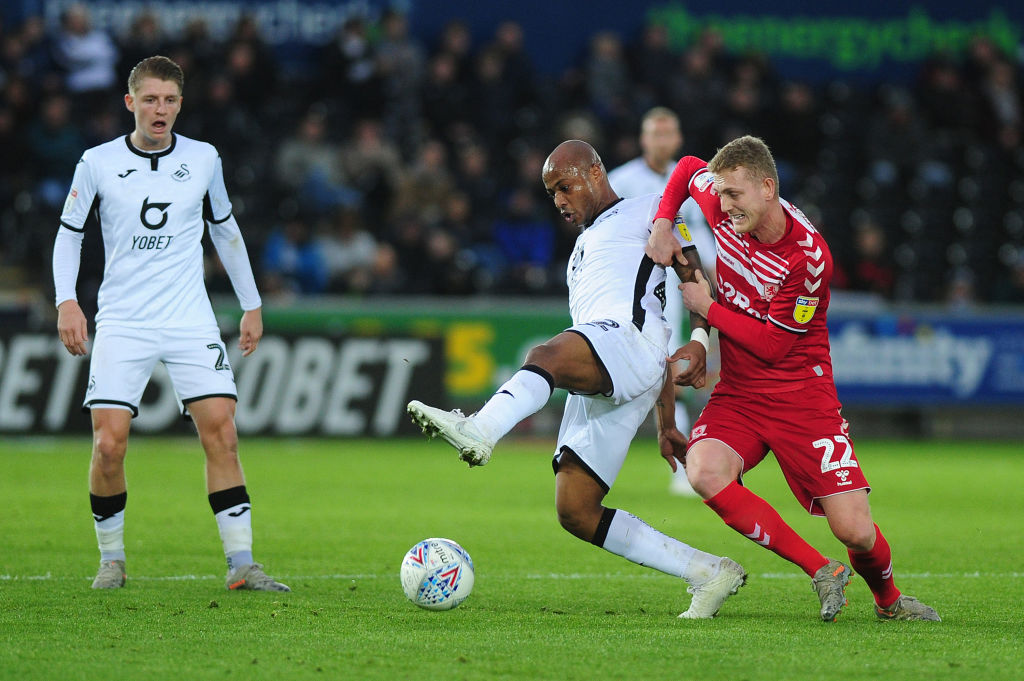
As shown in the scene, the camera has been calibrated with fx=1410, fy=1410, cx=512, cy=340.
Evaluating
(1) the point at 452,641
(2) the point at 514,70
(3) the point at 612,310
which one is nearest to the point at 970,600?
(3) the point at 612,310

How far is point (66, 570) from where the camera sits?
6570 mm

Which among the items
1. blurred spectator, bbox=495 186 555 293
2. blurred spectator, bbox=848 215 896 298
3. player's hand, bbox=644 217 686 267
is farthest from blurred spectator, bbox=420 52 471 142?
player's hand, bbox=644 217 686 267

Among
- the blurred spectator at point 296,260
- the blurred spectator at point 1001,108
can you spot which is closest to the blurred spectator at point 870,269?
the blurred spectator at point 1001,108

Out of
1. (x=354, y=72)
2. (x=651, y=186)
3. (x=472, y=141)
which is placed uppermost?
(x=354, y=72)

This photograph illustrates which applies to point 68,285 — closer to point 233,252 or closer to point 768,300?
point 233,252

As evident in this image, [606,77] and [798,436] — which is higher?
[606,77]

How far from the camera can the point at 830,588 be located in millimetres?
5398

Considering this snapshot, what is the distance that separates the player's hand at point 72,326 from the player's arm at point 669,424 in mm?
2466

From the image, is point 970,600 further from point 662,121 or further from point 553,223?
point 553,223

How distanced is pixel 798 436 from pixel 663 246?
922 millimetres

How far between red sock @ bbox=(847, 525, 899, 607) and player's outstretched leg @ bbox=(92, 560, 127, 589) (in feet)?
10.1

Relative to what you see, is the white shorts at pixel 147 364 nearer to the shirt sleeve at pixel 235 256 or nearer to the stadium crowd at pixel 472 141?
the shirt sleeve at pixel 235 256

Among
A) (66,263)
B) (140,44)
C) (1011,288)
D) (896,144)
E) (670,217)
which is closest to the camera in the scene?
(670,217)

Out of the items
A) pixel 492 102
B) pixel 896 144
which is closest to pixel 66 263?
pixel 492 102
